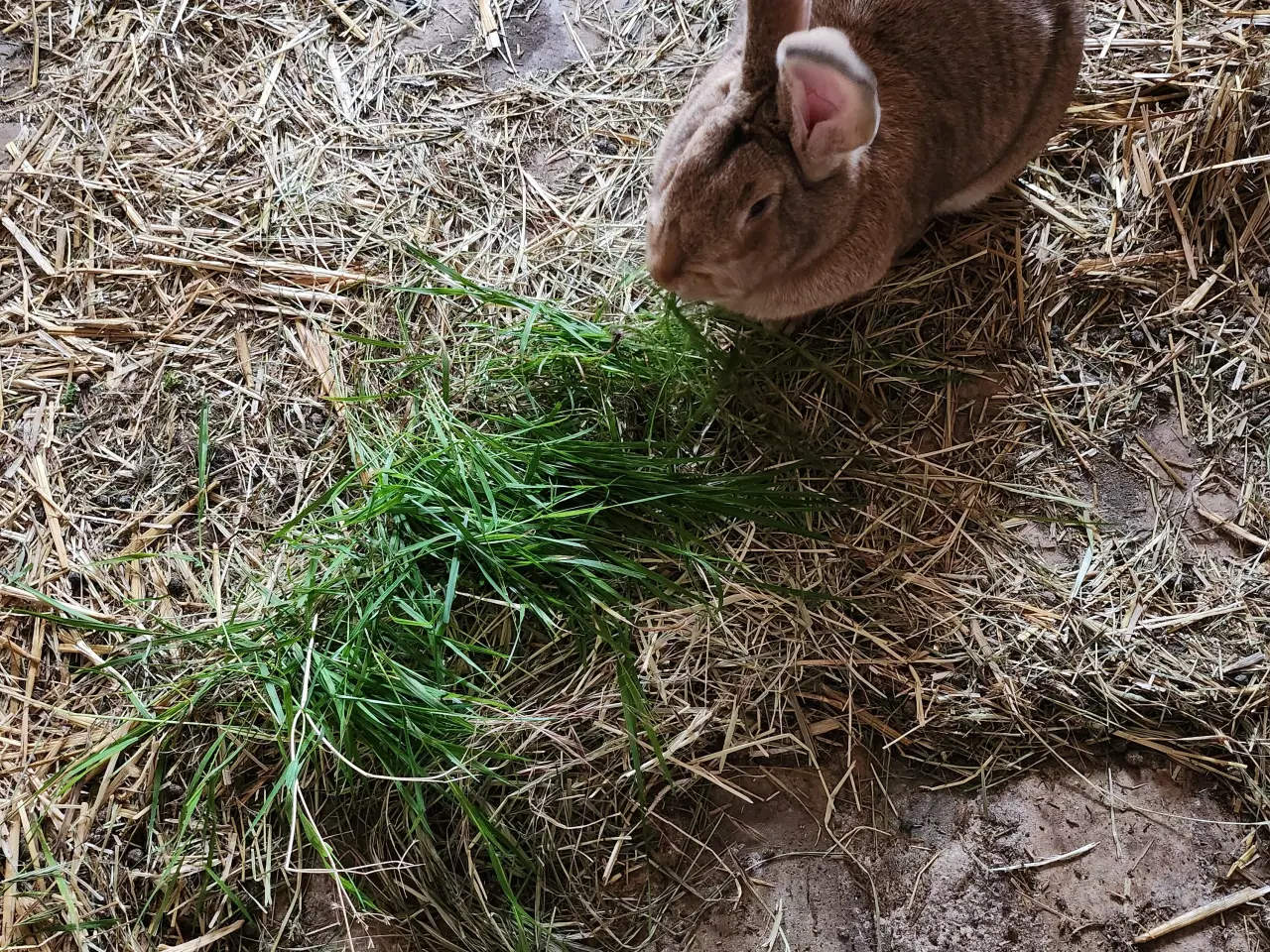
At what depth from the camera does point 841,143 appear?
2.11 metres

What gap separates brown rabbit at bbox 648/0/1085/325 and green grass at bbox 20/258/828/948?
377mm

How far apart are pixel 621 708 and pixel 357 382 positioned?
1339 mm

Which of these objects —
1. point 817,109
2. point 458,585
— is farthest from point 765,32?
point 458,585

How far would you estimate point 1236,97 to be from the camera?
2818 millimetres

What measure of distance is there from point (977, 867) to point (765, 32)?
2228mm

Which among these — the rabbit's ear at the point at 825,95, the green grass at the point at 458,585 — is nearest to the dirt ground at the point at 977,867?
the green grass at the point at 458,585

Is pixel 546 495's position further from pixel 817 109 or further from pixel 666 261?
pixel 817 109

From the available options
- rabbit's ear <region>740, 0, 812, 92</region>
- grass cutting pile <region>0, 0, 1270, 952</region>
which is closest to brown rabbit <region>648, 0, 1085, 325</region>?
rabbit's ear <region>740, 0, 812, 92</region>

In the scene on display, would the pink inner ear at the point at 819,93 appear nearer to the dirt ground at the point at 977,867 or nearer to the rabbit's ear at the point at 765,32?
the rabbit's ear at the point at 765,32

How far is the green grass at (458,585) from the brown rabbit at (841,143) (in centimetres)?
38

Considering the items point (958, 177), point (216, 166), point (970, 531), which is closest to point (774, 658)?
point (970, 531)

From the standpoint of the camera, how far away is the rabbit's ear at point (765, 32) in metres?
2.13

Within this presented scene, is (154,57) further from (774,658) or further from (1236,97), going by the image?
(1236,97)

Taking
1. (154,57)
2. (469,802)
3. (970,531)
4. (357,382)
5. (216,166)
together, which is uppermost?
(154,57)
